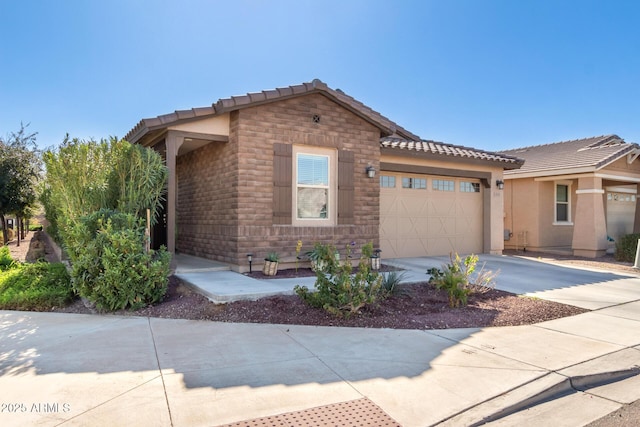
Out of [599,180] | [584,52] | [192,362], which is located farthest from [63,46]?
[599,180]

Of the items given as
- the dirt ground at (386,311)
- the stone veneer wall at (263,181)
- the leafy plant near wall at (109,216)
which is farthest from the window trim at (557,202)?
Answer: the leafy plant near wall at (109,216)

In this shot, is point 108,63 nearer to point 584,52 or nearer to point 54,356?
point 54,356

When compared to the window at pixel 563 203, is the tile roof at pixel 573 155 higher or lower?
higher

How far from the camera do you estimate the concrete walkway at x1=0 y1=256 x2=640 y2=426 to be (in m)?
3.39

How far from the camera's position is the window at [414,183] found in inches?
513

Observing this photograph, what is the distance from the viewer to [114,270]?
6348mm

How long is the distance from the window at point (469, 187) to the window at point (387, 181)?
9.59 feet

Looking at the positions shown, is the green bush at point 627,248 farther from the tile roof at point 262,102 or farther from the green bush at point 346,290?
the green bush at point 346,290

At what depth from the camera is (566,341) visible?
5430mm

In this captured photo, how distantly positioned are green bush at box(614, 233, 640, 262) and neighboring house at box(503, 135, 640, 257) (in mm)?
785

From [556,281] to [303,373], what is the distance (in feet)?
26.1

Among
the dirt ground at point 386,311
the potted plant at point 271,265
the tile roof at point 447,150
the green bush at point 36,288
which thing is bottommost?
the dirt ground at point 386,311

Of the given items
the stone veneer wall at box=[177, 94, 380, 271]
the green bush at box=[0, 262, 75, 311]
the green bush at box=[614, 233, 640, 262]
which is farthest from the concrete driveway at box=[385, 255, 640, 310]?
the green bush at box=[0, 262, 75, 311]

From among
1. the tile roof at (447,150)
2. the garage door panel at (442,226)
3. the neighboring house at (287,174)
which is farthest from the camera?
the garage door panel at (442,226)
